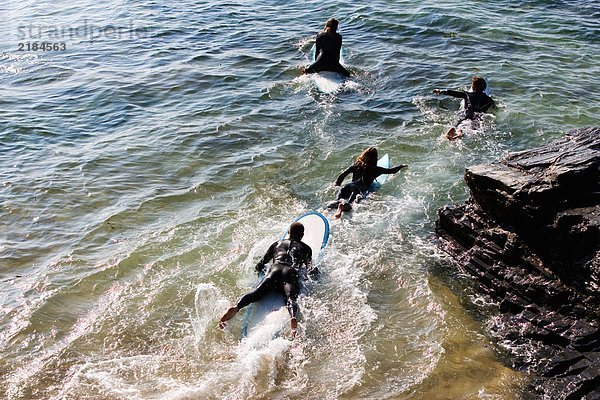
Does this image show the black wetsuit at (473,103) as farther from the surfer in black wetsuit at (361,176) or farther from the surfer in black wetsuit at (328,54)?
the surfer in black wetsuit at (328,54)

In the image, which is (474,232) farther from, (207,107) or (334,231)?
(207,107)

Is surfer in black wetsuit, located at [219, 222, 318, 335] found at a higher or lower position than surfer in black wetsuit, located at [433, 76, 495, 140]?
lower

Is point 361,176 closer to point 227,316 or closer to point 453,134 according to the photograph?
point 453,134

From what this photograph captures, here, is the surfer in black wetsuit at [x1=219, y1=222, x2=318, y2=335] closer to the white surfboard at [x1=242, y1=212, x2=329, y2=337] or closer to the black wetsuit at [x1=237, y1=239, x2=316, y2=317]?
the black wetsuit at [x1=237, y1=239, x2=316, y2=317]

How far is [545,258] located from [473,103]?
6.64 meters

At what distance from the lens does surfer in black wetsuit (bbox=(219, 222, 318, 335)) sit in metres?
8.32

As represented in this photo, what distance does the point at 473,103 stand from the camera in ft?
44.8

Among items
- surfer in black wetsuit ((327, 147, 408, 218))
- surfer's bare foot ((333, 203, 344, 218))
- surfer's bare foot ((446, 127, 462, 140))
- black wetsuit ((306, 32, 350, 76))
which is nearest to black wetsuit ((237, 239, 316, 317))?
surfer's bare foot ((333, 203, 344, 218))

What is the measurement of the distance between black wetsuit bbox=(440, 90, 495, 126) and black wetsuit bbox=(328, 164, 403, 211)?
3.20 metres

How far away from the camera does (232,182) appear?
1188 centimetres

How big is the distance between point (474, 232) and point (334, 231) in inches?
96.1

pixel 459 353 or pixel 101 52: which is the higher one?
pixel 101 52

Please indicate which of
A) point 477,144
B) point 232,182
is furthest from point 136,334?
point 477,144

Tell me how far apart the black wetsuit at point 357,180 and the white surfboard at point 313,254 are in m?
1.00
